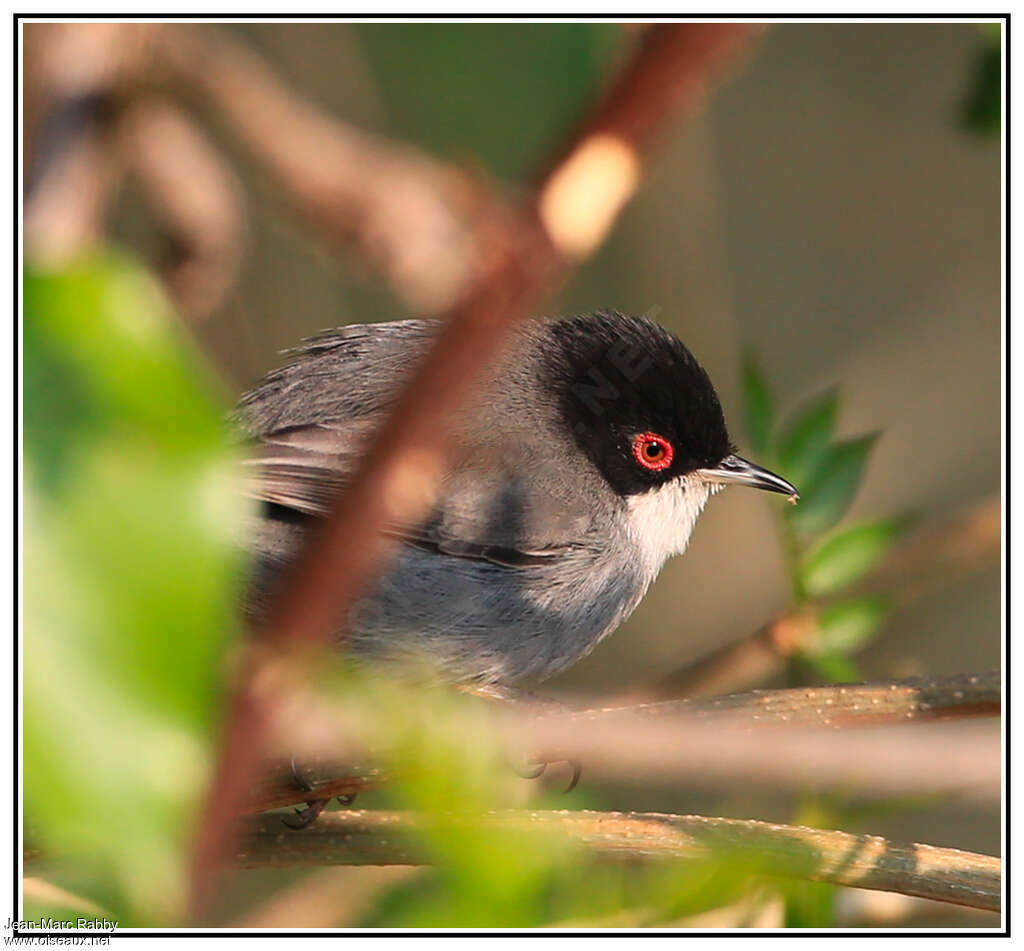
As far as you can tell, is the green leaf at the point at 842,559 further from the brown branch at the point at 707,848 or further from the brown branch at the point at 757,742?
the brown branch at the point at 707,848

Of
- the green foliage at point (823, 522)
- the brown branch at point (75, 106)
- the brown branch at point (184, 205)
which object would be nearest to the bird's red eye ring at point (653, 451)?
the green foliage at point (823, 522)

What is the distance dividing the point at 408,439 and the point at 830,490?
7.50 ft

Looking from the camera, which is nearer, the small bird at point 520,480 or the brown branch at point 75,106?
the brown branch at point 75,106

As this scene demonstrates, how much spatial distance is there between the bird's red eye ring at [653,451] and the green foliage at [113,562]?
2937mm

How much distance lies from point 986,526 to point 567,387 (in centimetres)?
130

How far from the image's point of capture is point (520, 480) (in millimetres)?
3484

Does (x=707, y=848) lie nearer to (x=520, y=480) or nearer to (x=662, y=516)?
(x=520, y=480)

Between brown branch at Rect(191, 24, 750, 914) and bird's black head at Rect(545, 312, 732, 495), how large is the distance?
281 cm

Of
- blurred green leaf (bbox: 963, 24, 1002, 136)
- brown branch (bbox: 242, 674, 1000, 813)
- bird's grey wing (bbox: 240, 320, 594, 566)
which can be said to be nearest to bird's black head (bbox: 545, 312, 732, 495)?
bird's grey wing (bbox: 240, 320, 594, 566)

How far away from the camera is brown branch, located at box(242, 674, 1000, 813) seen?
54.7 inches

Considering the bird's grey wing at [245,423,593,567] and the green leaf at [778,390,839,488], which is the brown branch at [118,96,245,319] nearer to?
the bird's grey wing at [245,423,593,567]

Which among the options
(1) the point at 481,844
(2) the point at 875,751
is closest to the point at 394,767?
(1) the point at 481,844

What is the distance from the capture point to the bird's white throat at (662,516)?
11.9ft

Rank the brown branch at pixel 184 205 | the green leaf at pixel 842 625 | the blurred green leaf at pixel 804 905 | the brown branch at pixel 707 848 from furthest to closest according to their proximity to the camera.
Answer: the brown branch at pixel 184 205
the green leaf at pixel 842 625
the blurred green leaf at pixel 804 905
the brown branch at pixel 707 848
